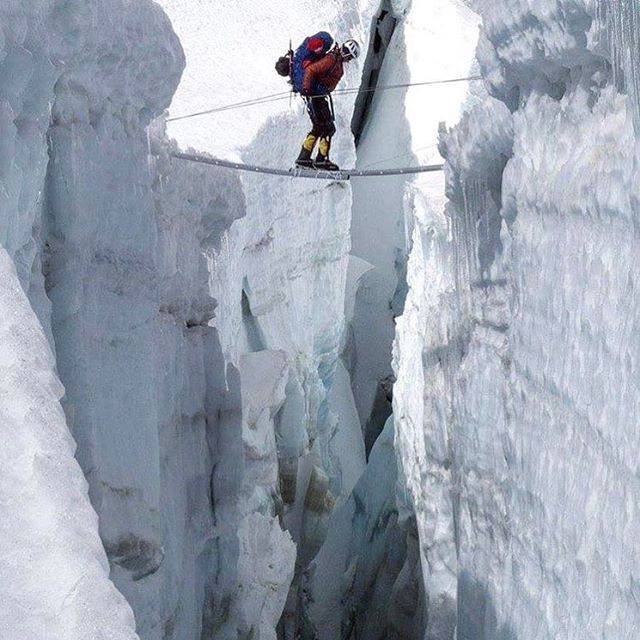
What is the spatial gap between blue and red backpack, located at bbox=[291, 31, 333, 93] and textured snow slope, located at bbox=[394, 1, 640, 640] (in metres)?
1.76

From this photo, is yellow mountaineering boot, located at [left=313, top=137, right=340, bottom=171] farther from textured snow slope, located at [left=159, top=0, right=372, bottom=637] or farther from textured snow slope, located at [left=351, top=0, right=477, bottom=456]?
textured snow slope, located at [left=351, top=0, right=477, bottom=456]

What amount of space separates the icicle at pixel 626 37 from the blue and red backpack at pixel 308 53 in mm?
3630

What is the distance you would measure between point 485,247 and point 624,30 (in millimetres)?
1885

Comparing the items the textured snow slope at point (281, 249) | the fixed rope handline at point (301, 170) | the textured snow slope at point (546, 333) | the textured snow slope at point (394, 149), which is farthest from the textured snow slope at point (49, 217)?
the textured snow slope at point (394, 149)

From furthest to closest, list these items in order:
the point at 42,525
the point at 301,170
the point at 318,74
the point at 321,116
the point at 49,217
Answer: the point at 321,116
the point at 318,74
the point at 301,170
the point at 49,217
the point at 42,525

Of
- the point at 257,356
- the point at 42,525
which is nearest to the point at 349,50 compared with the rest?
the point at 257,356

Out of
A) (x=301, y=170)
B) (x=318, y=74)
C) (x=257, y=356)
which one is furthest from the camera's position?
(x=257, y=356)

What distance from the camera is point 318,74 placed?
5867mm

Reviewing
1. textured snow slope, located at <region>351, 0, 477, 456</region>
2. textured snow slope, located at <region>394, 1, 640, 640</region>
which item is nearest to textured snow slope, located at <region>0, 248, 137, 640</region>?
textured snow slope, located at <region>394, 1, 640, 640</region>

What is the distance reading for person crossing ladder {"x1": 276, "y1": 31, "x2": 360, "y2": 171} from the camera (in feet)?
19.0

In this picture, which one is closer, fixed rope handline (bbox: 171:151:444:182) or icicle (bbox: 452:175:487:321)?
icicle (bbox: 452:175:487:321)

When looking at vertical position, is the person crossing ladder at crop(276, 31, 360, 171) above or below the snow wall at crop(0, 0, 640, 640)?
above

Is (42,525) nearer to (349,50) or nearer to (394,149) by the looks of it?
(349,50)

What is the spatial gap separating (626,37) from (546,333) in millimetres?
1045
